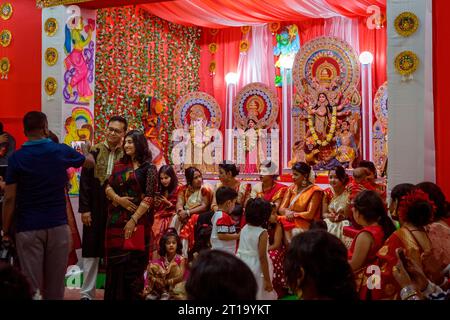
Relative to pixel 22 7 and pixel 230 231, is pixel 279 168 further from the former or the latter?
pixel 230 231

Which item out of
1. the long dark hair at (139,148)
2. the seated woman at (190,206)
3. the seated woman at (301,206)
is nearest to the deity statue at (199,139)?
the seated woman at (190,206)

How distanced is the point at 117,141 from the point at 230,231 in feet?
3.73

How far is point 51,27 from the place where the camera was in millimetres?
6574

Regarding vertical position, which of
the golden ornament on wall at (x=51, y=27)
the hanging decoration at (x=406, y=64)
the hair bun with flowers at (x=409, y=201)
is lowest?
the hair bun with flowers at (x=409, y=201)

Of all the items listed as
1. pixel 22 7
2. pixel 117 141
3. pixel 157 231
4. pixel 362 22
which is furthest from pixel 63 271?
pixel 362 22

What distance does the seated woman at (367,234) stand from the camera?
3.20 metres

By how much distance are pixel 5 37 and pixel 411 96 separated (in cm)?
512

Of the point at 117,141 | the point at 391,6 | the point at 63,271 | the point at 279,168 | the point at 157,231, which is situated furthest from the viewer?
the point at 279,168

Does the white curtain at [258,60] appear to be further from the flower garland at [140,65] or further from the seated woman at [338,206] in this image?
the seated woman at [338,206]

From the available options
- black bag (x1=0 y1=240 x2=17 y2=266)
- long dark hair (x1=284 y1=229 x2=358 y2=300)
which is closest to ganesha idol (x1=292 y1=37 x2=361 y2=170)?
black bag (x1=0 y1=240 x2=17 y2=266)

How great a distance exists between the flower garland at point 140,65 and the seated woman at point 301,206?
3.52 m

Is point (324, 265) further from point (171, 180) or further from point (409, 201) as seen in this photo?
point (171, 180)

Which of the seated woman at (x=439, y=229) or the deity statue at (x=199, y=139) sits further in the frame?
the deity statue at (x=199, y=139)

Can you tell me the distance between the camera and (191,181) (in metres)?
5.77
